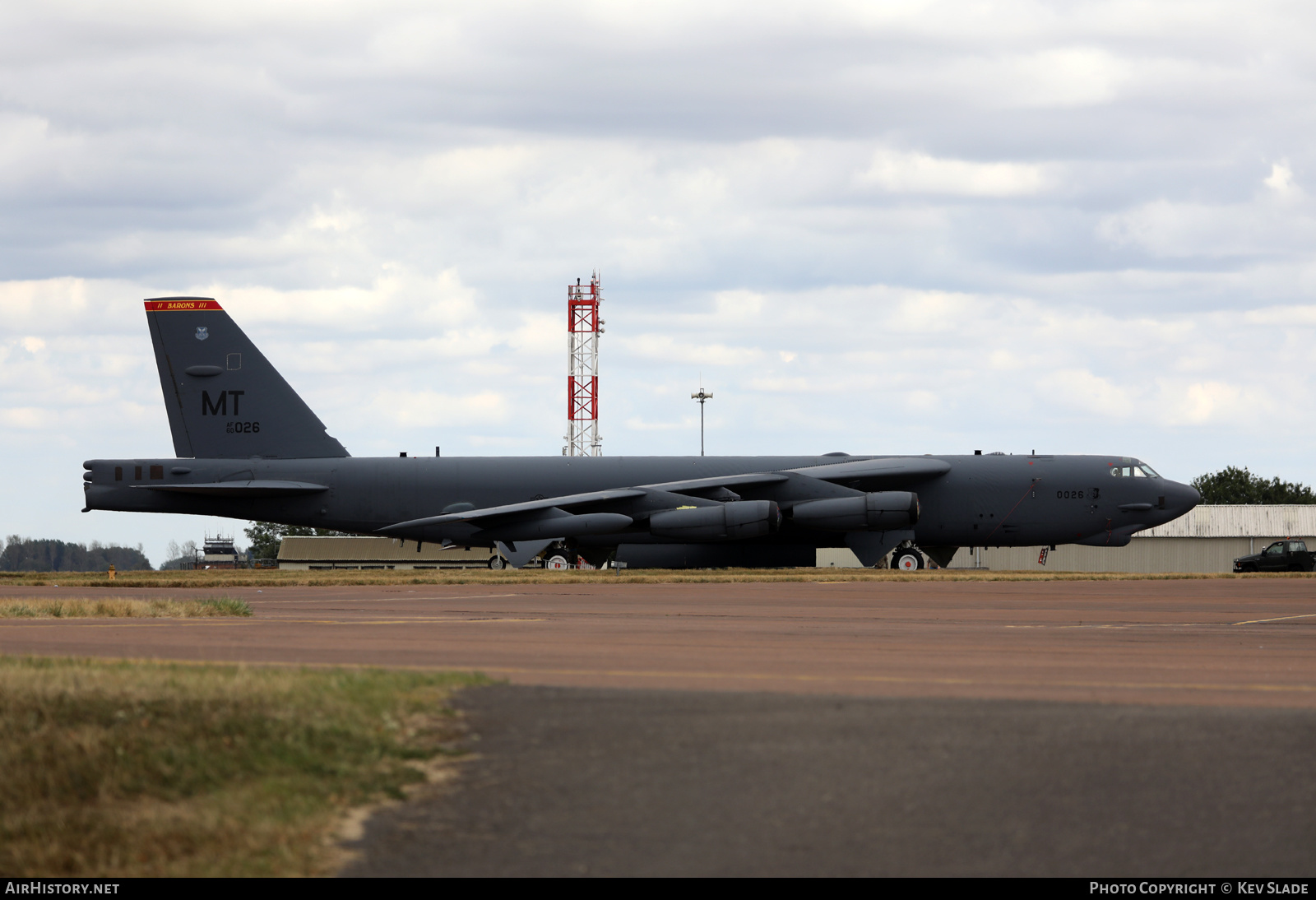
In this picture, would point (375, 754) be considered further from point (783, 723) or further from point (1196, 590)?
point (1196, 590)

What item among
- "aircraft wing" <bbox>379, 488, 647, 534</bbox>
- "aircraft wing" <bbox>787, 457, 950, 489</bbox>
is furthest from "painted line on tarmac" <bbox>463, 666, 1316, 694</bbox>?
"aircraft wing" <bbox>787, 457, 950, 489</bbox>

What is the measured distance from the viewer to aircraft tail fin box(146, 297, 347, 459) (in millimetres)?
41156

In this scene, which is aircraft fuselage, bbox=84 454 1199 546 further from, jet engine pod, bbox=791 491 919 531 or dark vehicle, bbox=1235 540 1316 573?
dark vehicle, bbox=1235 540 1316 573

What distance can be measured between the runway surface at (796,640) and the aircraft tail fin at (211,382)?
47.3 feet

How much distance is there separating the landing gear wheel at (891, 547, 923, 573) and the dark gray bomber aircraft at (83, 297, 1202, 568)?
0.06 meters

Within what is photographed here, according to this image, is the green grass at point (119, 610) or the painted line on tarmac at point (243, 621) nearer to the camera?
the painted line on tarmac at point (243, 621)

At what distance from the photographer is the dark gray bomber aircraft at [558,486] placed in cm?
3984

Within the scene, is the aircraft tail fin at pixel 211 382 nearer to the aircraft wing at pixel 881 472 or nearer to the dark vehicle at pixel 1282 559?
the aircraft wing at pixel 881 472

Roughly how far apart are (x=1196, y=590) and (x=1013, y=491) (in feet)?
35.4

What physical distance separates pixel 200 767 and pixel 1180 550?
81.2 m

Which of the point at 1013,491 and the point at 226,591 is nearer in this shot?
the point at 226,591

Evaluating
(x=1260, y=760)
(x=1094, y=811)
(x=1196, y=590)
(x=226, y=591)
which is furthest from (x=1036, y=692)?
(x=226, y=591)

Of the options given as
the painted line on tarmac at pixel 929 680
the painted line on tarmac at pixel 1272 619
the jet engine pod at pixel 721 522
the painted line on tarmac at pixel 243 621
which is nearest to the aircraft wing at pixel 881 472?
the jet engine pod at pixel 721 522

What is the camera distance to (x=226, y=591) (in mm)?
29938
